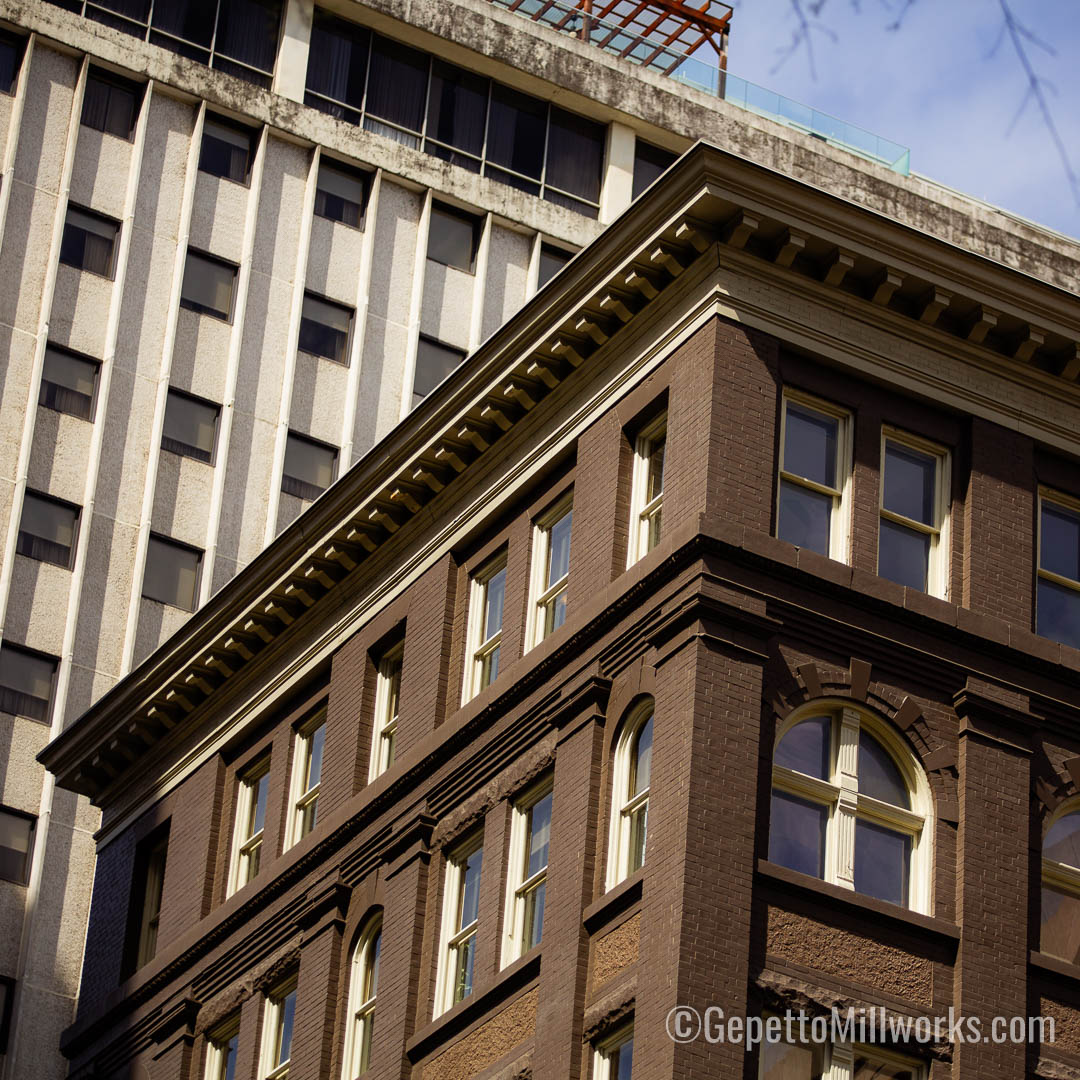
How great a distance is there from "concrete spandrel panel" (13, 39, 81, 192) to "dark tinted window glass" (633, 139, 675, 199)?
15.4 meters

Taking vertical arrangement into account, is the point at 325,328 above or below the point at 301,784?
above

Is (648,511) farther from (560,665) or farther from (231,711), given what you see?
(231,711)

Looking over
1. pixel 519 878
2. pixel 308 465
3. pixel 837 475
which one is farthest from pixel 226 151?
pixel 519 878

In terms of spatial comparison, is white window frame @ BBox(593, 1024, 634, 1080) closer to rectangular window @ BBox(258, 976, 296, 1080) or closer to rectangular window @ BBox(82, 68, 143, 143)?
rectangular window @ BBox(258, 976, 296, 1080)

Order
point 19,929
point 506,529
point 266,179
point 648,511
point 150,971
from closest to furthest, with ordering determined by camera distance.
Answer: point 648,511
point 506,529
point 150,971
point 19,929
point 266,179

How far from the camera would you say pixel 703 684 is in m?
29.5

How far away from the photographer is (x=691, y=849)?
28.4 meters

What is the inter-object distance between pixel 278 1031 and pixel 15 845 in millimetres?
21016

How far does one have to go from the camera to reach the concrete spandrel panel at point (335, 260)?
66.5m

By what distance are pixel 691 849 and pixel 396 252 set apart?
4116 cm

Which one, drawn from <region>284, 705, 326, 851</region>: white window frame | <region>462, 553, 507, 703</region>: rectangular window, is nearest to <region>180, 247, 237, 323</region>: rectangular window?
<region>284, 705, 326, 851</region>: white window frame

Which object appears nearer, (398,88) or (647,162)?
(398,88)

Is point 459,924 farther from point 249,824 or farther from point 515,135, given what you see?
point 515,135

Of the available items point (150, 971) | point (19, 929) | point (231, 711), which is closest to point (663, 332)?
point (231, 711)
